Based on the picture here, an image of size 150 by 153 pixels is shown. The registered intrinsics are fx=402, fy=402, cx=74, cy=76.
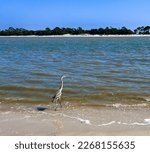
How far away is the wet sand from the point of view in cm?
962

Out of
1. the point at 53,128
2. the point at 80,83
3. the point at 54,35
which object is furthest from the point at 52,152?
the point at 54,35

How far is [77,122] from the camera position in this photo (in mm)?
10570

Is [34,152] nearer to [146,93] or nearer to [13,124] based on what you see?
[13,124]

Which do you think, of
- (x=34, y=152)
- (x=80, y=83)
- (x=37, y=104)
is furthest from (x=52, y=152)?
(x=80, y=83)

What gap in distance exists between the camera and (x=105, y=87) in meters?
16.5

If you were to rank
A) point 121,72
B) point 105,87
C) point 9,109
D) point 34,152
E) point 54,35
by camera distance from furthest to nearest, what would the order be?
point 54,35
point 121,72
point 105,87
point 9,109
point 34,152

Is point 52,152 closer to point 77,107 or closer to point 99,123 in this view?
point 99,123

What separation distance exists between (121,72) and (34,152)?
47.0ft

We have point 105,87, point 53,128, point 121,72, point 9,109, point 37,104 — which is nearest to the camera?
point 53,128

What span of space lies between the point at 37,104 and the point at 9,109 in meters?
1.29

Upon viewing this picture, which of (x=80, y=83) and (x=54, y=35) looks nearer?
(x=80, y=83)

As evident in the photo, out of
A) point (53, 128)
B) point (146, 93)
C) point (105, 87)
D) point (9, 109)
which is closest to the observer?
point (53, 128)

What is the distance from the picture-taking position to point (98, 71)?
21.9 metres

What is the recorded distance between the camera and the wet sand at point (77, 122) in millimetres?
9617
